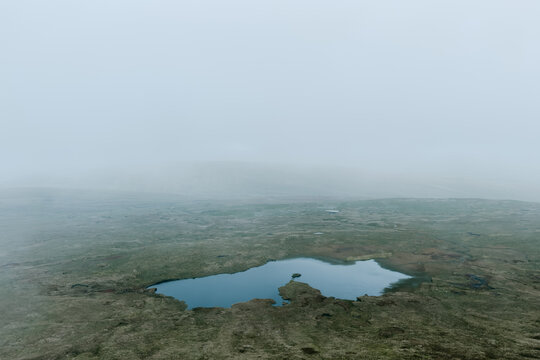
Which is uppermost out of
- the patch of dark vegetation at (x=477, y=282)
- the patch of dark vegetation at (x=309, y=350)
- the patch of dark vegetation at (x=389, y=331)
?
the patch of dark vegetation at (x=477, y=282)

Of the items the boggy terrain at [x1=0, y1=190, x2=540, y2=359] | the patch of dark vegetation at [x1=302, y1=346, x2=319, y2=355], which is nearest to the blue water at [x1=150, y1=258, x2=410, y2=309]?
the boggy terrain at [x1=0, y1=190, x2=540, y2=359]

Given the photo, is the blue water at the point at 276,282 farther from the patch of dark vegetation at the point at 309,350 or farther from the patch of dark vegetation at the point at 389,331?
the patch of dark vegetation at the point at 309,350

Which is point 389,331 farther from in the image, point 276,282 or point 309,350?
point 276,282

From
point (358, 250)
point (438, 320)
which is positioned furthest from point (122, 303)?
point (358, 250)

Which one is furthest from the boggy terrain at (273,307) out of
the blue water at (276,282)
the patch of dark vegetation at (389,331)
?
the blue water at (276,282)

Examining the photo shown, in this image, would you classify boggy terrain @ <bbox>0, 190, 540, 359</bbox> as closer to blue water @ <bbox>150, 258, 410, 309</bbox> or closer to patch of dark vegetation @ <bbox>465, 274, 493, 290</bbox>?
patch of dark vegetation @ <bbox>465, 274, 493, 290</bbox>

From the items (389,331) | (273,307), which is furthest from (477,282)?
(273,307)
